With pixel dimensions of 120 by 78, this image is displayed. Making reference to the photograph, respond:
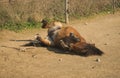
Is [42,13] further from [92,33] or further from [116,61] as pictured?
[116,61]

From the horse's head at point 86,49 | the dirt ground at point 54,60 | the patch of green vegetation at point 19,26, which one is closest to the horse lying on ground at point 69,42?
the horse's head at point 86,49

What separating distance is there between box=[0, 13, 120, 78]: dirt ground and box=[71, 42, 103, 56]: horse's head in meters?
0.14

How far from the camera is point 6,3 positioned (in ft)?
42.0

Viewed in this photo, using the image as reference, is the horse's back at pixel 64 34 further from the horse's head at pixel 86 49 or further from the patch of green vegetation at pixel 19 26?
the patch of green vegetation at pixel 19 26

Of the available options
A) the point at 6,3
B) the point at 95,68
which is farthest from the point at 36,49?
the point at 6,3

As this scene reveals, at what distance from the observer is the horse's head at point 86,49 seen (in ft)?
27.9

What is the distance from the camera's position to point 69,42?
9016mm

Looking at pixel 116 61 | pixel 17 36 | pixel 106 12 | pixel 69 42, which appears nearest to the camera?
pixel 116 61

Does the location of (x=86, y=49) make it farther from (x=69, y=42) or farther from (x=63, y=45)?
(x=63, y=45)

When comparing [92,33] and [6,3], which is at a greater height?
[6,3]

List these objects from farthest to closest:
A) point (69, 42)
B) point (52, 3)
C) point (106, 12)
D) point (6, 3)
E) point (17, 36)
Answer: point (106, 12), point (52, 3), point (6, 3), point (17, 36), point (69, 42)

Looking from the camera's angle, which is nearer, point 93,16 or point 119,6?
point 93,16

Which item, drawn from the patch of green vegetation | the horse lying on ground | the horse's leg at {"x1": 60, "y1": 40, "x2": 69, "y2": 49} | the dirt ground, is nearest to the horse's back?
the horse lying on ground

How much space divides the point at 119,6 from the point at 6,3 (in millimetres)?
6107
